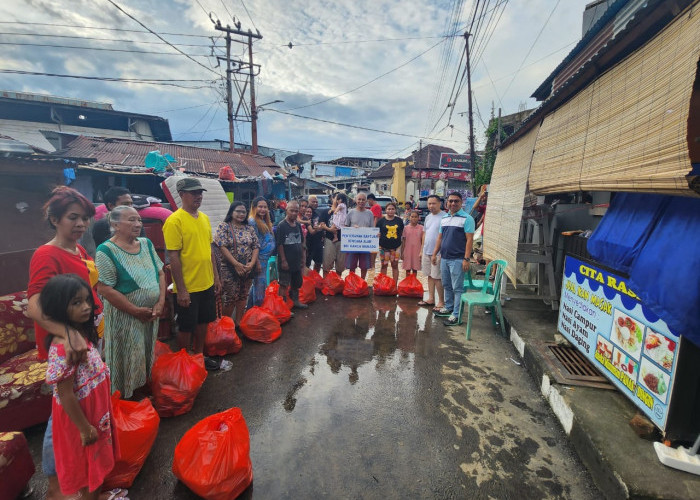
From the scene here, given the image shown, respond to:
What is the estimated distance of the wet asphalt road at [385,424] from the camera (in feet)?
7.23

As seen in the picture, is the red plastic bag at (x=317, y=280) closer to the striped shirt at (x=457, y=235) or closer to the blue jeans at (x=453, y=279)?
the blue jeans at (x=453, y=279)

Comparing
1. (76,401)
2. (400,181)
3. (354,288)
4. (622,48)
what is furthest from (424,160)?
(76,401)

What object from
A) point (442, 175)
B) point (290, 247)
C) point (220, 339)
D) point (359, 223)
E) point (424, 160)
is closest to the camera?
point (220, 339)

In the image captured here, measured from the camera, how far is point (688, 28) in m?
1.83

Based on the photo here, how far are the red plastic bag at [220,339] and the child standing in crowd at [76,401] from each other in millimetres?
1968

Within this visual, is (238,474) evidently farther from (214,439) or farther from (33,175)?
(33,175)

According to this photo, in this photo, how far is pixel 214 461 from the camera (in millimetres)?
1955

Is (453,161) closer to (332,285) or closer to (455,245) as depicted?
(332,285)

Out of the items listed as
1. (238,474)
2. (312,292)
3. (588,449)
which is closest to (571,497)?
(588,449)

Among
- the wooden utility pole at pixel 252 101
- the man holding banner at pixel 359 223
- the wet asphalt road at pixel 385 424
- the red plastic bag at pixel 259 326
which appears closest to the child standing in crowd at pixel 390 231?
the man holding banner at pixel 359 223

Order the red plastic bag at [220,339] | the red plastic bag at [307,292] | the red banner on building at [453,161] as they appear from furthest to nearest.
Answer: the red banner on building at [453,161]
the red plastic bag at [307,292]
the red plastic bag at [220,339]

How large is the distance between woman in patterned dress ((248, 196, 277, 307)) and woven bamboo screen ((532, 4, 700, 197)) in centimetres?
381

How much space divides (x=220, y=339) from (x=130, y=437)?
174 centimetres

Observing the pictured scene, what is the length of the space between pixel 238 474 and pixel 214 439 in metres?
0.27
